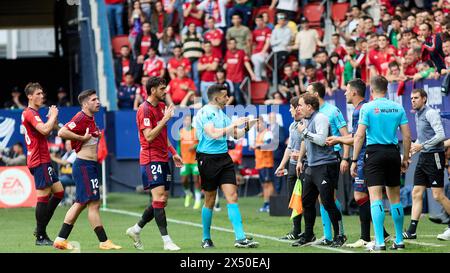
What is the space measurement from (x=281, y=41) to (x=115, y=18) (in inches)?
217

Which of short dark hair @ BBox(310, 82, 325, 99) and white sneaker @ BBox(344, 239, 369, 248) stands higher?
short dark hair @ BBox(310, 82, 325, 99)

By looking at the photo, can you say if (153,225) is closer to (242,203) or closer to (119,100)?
(242,203)

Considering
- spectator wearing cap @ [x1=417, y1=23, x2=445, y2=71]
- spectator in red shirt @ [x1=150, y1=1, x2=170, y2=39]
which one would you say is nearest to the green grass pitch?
spectator wearing cap @ [x1=417, y1=23, x2=445, y2=71]

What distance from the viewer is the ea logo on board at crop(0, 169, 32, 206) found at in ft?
75.1

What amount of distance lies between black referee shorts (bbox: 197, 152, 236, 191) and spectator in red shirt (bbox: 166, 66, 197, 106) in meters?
12.1

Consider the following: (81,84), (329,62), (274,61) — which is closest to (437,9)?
(329,62)

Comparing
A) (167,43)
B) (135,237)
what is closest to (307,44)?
(167,43)

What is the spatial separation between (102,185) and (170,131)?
232cm

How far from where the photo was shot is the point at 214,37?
93.5 feet

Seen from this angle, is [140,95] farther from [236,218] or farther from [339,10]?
[236,218]

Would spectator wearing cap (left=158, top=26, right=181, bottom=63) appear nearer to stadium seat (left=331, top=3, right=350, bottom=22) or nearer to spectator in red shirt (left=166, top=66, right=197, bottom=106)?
spectator in red shirt (left=166, top=66, right=197, bottom=106)

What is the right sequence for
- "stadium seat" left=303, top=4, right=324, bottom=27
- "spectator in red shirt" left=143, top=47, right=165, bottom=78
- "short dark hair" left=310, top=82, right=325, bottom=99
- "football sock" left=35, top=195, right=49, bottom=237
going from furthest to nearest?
"stadium seat" left=303, top=4, right=324, bottom=27, "spectator in red shirt" left=143, top=47, right=165, bottom=78, "football sock" left=35, top=195, right=49, bottom=237, "short dark hair" left=310, top=82, right=325, bottom=99

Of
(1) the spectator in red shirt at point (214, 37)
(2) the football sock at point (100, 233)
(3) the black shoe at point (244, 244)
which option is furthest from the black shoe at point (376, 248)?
(1) the spectator in red shirt at point (214, 37)

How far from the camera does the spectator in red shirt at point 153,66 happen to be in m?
28.1
